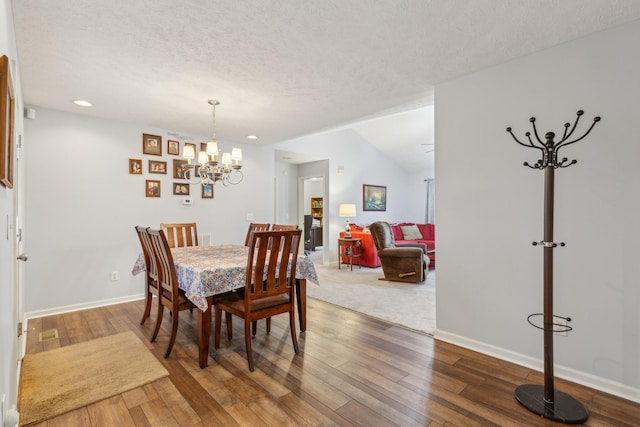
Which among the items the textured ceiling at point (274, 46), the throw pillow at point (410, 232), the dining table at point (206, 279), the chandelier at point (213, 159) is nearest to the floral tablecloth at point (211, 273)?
the dining table at point (206, 279)

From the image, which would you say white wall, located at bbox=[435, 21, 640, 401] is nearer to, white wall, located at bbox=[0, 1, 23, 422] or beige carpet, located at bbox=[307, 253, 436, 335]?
beige carpet, located at bbox=[307, 253, 436, 335]

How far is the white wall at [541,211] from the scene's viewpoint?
1.95m

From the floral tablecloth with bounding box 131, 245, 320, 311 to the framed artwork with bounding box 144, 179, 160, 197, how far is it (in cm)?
164

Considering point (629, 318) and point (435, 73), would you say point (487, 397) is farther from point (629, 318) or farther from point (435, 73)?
point (435, 73)

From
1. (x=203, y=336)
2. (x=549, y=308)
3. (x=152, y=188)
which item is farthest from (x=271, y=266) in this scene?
(x=152, y=188)

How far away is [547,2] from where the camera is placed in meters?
1.72

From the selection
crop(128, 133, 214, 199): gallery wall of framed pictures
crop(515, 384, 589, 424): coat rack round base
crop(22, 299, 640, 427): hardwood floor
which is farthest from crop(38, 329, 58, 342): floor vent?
crop(515, 384, 589, 424): coat rack round base

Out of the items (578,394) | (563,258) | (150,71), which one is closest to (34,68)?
(150,71)

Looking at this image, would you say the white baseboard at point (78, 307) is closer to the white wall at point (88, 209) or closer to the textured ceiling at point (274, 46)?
the white wall at point (88, 209)

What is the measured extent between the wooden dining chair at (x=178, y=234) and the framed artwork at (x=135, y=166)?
85cm

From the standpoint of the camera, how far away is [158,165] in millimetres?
4238

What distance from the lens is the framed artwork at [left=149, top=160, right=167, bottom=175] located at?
418 cm

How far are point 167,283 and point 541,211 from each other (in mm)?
2902

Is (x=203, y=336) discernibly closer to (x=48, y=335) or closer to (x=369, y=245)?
(x=48, y=335)
